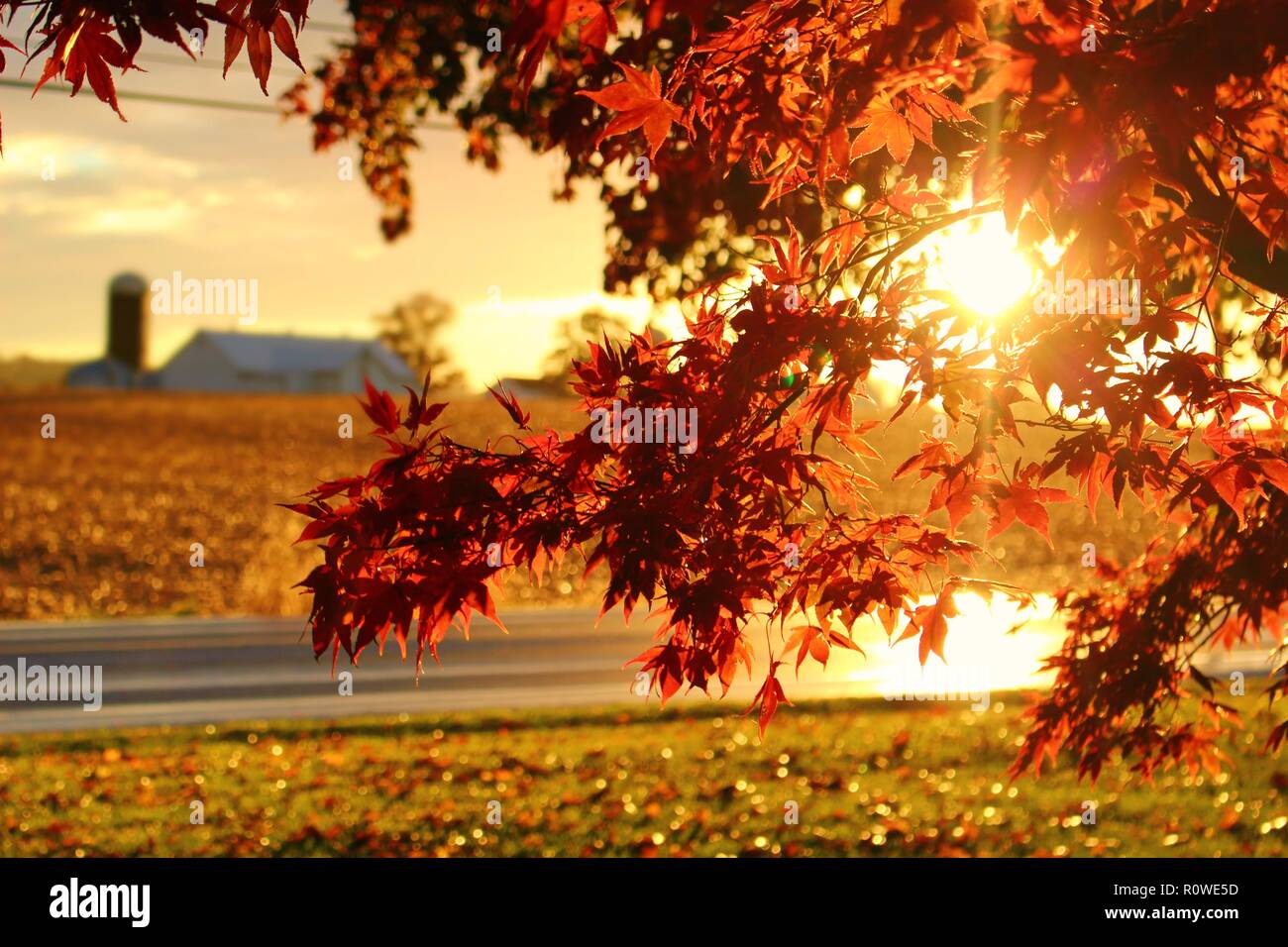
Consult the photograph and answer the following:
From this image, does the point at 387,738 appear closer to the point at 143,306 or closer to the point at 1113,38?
the point at 1113,38

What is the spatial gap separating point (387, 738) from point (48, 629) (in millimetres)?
7628

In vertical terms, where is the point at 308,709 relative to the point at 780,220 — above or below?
below

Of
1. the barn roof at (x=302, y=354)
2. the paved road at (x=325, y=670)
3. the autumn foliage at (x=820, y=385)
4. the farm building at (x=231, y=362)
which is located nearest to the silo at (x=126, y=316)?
the farm building at (x=231, y=362)

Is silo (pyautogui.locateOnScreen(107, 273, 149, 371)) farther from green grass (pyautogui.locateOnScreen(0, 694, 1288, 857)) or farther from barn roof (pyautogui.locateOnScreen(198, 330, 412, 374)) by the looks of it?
green grass (pyautogui.locateOnScreen(0, 694, 1288, 857))

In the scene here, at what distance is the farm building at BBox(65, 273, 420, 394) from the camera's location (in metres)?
50.0

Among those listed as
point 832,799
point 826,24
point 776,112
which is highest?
point 826,24

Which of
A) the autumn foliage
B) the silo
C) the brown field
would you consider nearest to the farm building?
the silo

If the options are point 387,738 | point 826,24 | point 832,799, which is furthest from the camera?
point 387,738

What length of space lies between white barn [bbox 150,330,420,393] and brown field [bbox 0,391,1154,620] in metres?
18.8

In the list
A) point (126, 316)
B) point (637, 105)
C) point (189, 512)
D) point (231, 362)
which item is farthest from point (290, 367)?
point (637, 105)

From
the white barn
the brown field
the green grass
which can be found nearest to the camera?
the green grass

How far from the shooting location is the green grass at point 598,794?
6137 mm

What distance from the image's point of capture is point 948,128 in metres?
3.78
